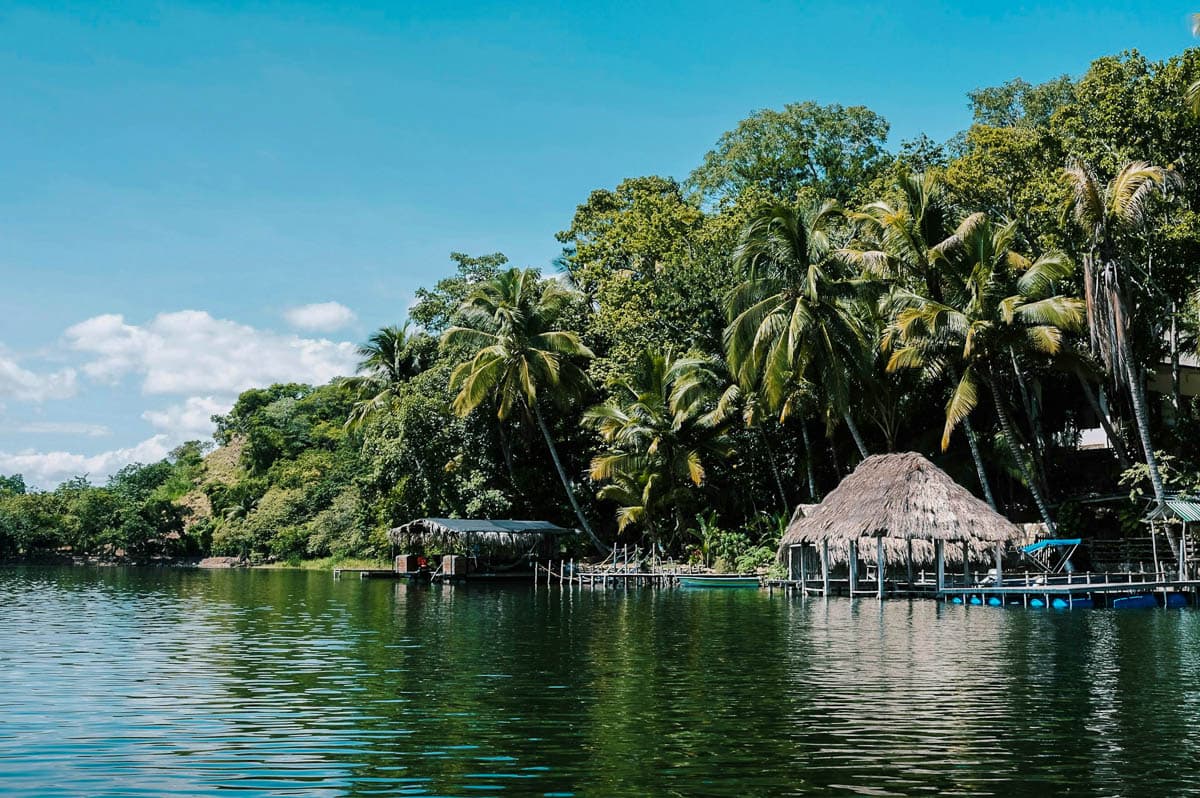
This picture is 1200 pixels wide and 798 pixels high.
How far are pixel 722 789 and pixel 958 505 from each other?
70.4ft

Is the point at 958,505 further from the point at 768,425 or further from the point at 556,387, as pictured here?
the point at 556,387

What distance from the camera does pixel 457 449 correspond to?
47.4m

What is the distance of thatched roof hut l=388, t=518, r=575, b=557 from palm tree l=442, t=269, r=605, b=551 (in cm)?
199

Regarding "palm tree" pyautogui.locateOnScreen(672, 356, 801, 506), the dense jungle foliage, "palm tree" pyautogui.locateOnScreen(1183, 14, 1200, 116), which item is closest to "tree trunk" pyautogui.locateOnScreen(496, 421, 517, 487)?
the dense jungle foliage

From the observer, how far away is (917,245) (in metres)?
33.1

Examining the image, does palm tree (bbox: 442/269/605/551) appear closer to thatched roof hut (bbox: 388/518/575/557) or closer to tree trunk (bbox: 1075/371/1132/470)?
thatched roof hut (bbox: 388/518/575/557)

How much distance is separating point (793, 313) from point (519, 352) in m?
13.9

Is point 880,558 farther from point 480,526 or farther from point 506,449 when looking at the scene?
point 506,449

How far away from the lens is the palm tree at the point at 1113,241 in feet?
93.1

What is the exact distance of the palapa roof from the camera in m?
42.4

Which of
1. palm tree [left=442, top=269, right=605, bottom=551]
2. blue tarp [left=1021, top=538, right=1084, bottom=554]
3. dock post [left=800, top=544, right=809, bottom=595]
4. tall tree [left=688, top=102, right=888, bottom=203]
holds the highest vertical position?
tall tree [left=688, top=102, right=888, bottom=203]

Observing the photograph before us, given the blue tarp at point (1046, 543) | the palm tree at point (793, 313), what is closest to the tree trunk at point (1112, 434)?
the blue tarp at point (1046, 543)

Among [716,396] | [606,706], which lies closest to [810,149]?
[716,396]

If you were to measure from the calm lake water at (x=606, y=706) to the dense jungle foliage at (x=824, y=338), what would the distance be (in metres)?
10.8
